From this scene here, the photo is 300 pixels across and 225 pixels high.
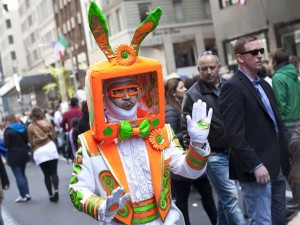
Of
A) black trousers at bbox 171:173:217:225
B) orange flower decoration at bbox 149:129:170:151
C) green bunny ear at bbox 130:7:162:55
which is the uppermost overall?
green bunny ear at bbox 130:7:162:55

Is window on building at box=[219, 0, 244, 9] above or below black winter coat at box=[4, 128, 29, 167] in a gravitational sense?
above

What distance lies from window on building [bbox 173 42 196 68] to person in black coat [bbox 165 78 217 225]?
31.0m

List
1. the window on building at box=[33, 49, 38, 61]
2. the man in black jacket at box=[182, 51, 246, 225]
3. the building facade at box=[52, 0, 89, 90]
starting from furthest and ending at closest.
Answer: the window on building at box=[33, 49, 38, 61], the building facade at box=[52, 0, 89, 90], the man in black jacket at box=[182, 51, 246, 225]

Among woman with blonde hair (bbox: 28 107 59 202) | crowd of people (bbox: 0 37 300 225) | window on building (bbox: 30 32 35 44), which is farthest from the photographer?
window on building (bbox: 30 32 35 44)

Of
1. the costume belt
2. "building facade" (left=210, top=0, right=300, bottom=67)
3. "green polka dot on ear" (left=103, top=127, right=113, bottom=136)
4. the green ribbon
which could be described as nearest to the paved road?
the costume belt

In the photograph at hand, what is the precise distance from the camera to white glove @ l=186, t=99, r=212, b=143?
3.63 meters

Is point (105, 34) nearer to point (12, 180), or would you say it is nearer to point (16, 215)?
point (16, 215)

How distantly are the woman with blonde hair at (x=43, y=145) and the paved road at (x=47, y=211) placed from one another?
0.52 m

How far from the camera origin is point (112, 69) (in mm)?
3631

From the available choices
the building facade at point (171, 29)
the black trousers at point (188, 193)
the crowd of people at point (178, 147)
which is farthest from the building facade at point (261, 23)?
the crowd of people at point (178, 147)

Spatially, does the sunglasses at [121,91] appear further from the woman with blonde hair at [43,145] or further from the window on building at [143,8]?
the window on building at [143,8]

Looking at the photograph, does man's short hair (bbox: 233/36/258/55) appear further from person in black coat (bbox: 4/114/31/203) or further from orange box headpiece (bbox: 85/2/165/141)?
person in black coat (bbox: 4/114/31/203)

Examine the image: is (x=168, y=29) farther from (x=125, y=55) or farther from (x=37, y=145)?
(x=125, y=55)

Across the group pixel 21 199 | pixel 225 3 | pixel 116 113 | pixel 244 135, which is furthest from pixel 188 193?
pixel 225 3
